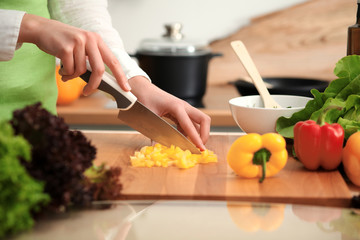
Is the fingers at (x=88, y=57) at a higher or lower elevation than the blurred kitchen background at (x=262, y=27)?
higher

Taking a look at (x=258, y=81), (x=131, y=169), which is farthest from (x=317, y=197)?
(x=258, y=81)

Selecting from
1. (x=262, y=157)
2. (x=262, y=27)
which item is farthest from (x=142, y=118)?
(x=262, y=27)

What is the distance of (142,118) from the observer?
50.6 inches

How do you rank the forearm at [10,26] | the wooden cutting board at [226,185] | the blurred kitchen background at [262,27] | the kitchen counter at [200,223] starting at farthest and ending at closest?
the blurred kitchen background at [262,27] → the forearm at [10,26] → the wooden cutting board at [226,185] → the kitchen counter at [200,223]

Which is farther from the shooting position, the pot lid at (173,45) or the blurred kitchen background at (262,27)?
the blurred kitchen background at (262,27)

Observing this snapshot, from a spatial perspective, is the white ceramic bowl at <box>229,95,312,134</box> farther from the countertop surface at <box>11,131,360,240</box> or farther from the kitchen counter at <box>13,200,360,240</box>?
the kitchen counter at <box>13,200,360,240</box>

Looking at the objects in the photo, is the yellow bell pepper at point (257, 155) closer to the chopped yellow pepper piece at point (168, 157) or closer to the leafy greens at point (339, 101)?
the chopped yellow pepper piece at point (168, 157)

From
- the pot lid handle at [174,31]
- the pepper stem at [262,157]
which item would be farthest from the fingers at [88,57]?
the pot lid handle at [174,31]

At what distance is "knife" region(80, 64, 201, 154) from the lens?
1224mm

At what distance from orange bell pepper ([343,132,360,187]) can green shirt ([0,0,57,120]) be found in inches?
34.4

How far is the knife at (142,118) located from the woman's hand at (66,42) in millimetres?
59

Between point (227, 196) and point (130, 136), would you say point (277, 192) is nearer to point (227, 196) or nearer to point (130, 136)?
point (227, 196)

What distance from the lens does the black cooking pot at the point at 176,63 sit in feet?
7.23

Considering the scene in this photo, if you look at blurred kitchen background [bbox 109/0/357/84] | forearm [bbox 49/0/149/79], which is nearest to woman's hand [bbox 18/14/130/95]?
forearm [bbox 49/0/149/79]
